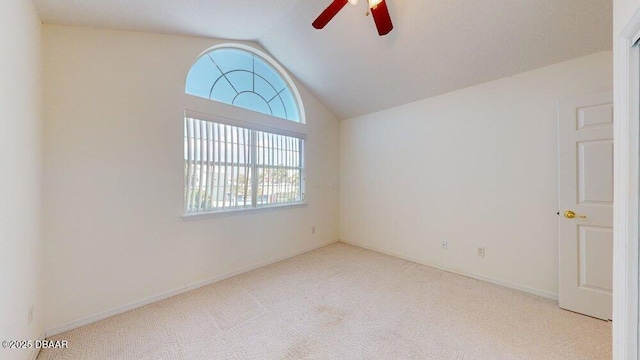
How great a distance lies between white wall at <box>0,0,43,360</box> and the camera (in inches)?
47.4

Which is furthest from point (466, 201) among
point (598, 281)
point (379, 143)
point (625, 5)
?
point (625, 5)

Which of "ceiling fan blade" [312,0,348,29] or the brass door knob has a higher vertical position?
"ceiling fan blade" [312,0,348,29]

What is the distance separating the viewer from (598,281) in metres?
1.99

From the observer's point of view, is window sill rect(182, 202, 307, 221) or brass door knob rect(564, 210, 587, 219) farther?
window sill rect(182, 202, 307, 221)

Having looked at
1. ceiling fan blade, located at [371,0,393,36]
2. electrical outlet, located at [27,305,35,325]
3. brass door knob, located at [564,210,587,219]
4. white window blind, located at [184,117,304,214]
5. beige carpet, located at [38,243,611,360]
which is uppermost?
ceiling fan blade, located at [371,0,393,36]

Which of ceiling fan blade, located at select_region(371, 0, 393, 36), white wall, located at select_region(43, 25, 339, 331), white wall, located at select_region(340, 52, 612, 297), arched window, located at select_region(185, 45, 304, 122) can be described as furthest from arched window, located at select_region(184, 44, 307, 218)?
ceiling fan blade, located at select_region(371, 0, 393, 36)

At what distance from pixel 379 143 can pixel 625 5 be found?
A: 269 cm

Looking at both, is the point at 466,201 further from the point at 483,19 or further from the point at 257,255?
the point at 257,255

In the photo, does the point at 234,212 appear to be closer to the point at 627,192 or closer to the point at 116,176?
the point at 116,176

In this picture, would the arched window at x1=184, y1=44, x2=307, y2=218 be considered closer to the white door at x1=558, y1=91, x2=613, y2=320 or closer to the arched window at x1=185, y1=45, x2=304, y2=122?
the arched window at x1=185, y1=45, x2=304, y2=122

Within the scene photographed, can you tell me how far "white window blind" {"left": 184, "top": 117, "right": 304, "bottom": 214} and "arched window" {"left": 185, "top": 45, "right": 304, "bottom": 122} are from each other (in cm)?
38

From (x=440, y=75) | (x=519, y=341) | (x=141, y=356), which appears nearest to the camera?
(x=141, y=356)

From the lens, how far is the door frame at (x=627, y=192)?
3.64 ft

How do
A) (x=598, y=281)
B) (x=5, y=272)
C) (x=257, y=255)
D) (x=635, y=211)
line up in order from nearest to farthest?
(x=635, y=211) → (x=5, y=272) → (x=598, y=281) → (x=257, y=255)
